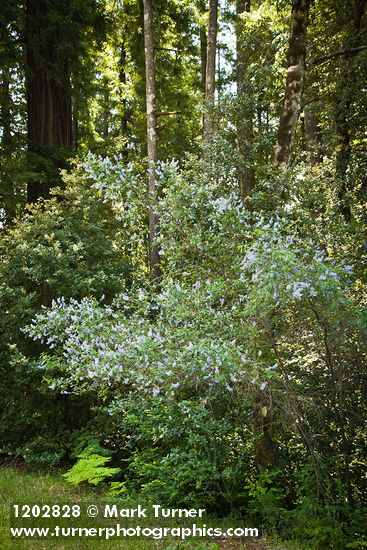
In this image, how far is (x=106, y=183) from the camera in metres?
6.41

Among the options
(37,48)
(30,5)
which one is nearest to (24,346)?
(37,48)

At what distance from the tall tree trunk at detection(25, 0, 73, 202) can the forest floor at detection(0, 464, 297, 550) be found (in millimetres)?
6061

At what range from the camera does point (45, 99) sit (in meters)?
12.4

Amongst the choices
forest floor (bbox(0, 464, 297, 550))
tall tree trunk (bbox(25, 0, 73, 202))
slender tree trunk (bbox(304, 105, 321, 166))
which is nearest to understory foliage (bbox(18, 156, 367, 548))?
forest floor (bbox(0, 464, 297, 550))

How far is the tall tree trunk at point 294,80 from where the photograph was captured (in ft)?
25.7

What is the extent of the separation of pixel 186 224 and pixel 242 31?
906 cm

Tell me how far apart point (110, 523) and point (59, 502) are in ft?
2.82

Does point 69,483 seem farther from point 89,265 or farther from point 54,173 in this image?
point 54,173

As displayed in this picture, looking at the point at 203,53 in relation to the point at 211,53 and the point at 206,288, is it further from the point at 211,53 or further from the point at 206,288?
the point at 206,288

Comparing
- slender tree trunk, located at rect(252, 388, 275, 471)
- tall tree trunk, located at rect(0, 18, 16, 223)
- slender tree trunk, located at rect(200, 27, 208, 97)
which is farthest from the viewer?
slender tree trunk, located at rect(200, 27, 208, 97)

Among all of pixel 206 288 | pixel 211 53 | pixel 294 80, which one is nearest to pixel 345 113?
pixel 211 53

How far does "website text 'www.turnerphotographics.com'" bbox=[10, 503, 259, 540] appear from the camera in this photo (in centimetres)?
480

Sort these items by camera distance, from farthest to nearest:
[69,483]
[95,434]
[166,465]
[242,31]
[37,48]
A: [242,31], [37,48], [95,434], [69,483], [166,465]

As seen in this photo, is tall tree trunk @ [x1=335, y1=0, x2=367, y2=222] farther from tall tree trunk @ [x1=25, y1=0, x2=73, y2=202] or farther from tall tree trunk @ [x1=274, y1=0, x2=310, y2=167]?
tall tree trunk @ [x1=25, y1=0, x2=73, y2=202]
